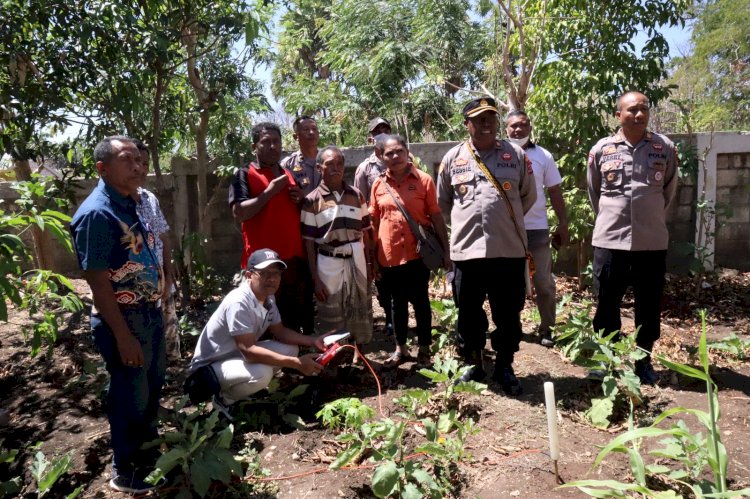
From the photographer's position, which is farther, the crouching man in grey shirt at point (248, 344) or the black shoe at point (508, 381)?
the black shoe at point (508, 381)

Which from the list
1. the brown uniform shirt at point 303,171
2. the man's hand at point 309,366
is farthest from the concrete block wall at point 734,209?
the man's hand at point 309,366

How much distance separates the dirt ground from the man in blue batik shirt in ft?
0.89

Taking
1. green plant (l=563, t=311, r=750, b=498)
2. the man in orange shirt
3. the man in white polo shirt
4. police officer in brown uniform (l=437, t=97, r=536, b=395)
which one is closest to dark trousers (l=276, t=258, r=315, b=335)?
the man in orange shirt

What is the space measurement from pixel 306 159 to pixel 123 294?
199 cm

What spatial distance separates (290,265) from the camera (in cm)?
404

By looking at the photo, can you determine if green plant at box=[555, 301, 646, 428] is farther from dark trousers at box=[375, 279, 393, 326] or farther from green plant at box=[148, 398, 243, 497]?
green plant at box=[148, 398, 243, 497]

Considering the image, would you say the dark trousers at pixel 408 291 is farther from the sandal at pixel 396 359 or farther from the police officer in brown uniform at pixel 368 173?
the police officer in brown uniform at pixel 368 173

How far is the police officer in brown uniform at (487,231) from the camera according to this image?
3570mm

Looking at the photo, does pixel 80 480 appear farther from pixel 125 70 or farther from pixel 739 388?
pixel 739 388

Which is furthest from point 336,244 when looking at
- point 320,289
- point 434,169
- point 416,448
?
point 434,169

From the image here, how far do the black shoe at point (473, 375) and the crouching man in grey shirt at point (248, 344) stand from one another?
0.89 meters

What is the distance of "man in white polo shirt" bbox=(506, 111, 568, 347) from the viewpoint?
441cm

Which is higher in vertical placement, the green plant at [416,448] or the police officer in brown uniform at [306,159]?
the police officer in brown uniform at [306,159]

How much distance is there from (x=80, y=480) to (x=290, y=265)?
170cm
